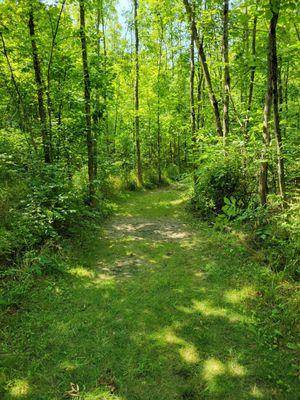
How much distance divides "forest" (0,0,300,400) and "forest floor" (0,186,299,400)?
0.02m

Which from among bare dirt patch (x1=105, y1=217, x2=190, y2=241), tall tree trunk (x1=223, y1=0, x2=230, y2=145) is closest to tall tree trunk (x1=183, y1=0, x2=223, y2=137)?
tall tree trunk (x1=223, y1=0, x2=230, y2=145)

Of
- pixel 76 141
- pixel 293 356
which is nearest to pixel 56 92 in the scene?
pixel 76 141

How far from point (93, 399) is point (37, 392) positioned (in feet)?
1.82

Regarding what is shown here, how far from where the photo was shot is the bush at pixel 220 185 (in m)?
6.34

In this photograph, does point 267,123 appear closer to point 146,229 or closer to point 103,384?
point 146,229

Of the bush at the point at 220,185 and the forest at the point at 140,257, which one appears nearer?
the forest at the point at 140,257

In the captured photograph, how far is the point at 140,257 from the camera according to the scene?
5.46 meters

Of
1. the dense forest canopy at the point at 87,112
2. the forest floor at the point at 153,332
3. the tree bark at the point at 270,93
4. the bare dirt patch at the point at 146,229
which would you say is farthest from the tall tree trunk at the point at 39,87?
the tree bark at the point at 270,93

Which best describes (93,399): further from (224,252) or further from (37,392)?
(224,252)

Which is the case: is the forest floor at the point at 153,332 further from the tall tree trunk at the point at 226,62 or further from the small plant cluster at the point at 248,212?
the tall tree trunk at the point at 226,62

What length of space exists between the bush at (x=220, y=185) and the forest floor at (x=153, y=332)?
4.29 feet

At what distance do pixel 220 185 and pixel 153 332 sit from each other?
4.38m

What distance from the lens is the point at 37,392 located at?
264 cm

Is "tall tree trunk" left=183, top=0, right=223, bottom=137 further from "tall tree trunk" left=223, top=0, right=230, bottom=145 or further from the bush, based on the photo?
the bush
